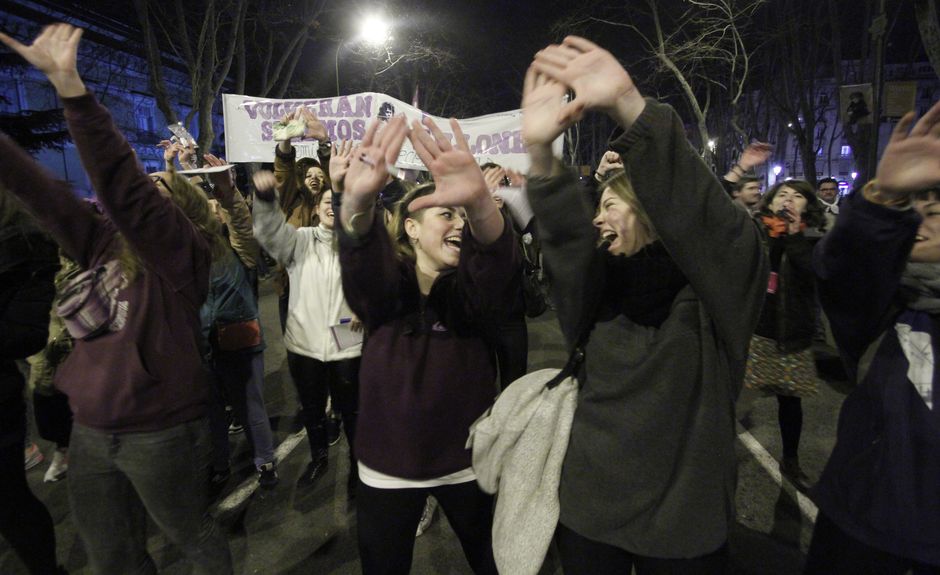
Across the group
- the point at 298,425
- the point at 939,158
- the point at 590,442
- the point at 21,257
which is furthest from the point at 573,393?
the point at 298,425

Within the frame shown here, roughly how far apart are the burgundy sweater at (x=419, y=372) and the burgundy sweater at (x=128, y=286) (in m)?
0.70

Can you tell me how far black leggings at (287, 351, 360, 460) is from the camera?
3330 millimetres

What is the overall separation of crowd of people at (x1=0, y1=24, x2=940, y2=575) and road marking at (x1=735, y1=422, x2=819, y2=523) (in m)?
1.49

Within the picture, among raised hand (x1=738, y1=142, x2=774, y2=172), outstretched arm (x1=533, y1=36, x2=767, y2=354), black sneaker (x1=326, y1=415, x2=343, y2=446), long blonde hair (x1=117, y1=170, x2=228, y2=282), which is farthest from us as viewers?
black sneaker (x1=326, y1=415, x2=343, y2=446)

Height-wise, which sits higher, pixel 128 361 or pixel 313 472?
pixel 128 361

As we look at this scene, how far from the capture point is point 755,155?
3.83 metres

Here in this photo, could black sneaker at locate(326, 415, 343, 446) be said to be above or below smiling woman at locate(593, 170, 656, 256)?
below

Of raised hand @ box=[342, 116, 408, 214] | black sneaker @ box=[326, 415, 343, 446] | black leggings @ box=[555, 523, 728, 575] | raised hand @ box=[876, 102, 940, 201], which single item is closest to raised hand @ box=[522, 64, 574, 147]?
raised hand @ box=[342, 116, 408, 214]

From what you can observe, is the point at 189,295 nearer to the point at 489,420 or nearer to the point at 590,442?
the point at 489,420

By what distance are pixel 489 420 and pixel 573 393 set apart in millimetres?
287

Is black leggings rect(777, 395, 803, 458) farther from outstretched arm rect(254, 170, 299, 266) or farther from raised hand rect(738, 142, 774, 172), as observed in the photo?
outstretched arm rect(254, 170, 299, 266)

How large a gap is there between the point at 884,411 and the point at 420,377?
154 centimetres

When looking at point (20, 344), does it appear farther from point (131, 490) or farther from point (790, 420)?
point (790, 420)

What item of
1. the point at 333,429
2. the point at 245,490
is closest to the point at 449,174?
the point at 245,490
